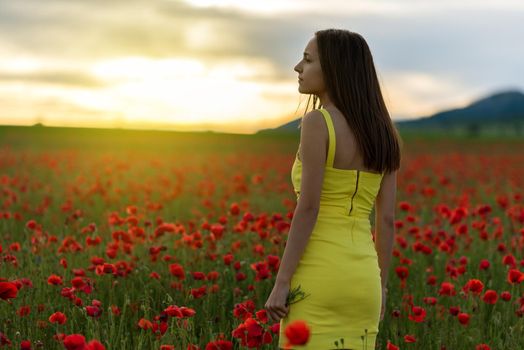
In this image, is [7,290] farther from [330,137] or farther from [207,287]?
[207,287]

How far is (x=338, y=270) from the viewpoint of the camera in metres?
2.61

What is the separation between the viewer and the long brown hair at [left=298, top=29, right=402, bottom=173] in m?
2.70

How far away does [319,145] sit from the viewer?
256 cm

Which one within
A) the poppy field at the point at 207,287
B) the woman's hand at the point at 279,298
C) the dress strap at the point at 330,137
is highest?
the dress strap at the point at 330,137

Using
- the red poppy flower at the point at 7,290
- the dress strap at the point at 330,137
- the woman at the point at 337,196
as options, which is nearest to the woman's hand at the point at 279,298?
the woman at the point at 337,196

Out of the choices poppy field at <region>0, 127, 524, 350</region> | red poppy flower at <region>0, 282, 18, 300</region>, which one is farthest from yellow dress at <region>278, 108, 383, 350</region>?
red poppy flower at <region>0, 282, 18, 300</region>

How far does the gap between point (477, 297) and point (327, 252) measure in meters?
2.90

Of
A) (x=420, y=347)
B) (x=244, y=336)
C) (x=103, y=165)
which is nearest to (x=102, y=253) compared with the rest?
(x=420, y=347)

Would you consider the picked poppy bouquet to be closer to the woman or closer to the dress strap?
the woman

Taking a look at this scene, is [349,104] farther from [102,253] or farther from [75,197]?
[75,197]

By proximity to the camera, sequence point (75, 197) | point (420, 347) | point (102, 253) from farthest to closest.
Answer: point (75, 197), point (102, 253), point (420, 347)

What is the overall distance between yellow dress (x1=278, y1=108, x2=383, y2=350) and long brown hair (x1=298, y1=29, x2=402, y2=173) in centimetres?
11

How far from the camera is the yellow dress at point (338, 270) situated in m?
2.61

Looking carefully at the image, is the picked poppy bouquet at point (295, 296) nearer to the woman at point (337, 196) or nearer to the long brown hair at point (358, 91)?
the woman at point (337, 196)
